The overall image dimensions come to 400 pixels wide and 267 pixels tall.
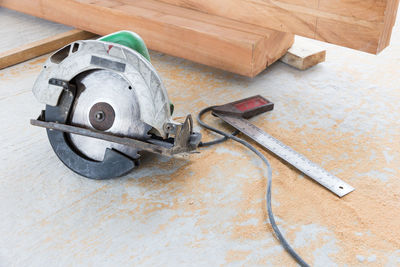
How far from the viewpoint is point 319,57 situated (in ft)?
8.58

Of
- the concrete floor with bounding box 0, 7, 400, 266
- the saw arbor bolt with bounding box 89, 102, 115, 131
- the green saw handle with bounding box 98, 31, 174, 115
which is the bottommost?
the concrete floor with bounding box 0, 7, 400, 266

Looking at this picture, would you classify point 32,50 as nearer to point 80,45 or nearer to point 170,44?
point 170,44

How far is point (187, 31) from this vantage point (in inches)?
94.7

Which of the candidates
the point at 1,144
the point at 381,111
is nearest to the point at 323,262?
the point at 381,111

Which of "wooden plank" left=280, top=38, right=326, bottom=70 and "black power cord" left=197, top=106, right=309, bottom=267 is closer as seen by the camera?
"black power cord" left=197, top=106, right=309, bottom=267

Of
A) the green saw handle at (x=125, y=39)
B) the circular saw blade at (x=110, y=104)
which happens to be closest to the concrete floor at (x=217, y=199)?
the circular saw blade at (x=110, y=104)

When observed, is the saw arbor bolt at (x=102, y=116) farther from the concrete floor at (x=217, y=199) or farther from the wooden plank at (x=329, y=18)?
the wooden plank at (x=329, y=18)

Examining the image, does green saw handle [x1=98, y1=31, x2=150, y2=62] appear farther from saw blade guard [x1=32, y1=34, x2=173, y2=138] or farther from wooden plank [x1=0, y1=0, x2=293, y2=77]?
wooden plank [x1=0, y1=0, x2=293, y2=77]

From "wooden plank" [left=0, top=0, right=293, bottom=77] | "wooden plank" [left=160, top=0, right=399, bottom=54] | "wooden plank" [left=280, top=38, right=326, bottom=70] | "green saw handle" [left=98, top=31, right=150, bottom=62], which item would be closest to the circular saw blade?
"green saw handle" [left=98, top=31, right=150, bottom=62]

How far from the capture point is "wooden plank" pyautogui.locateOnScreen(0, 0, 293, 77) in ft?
7.56

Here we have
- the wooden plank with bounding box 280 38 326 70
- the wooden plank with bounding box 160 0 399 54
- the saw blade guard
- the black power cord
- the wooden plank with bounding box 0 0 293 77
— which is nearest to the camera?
the black power cord

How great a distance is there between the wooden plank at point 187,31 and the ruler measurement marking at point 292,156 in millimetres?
389

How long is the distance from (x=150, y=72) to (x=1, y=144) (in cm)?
82

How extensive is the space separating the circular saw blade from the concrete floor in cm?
16
